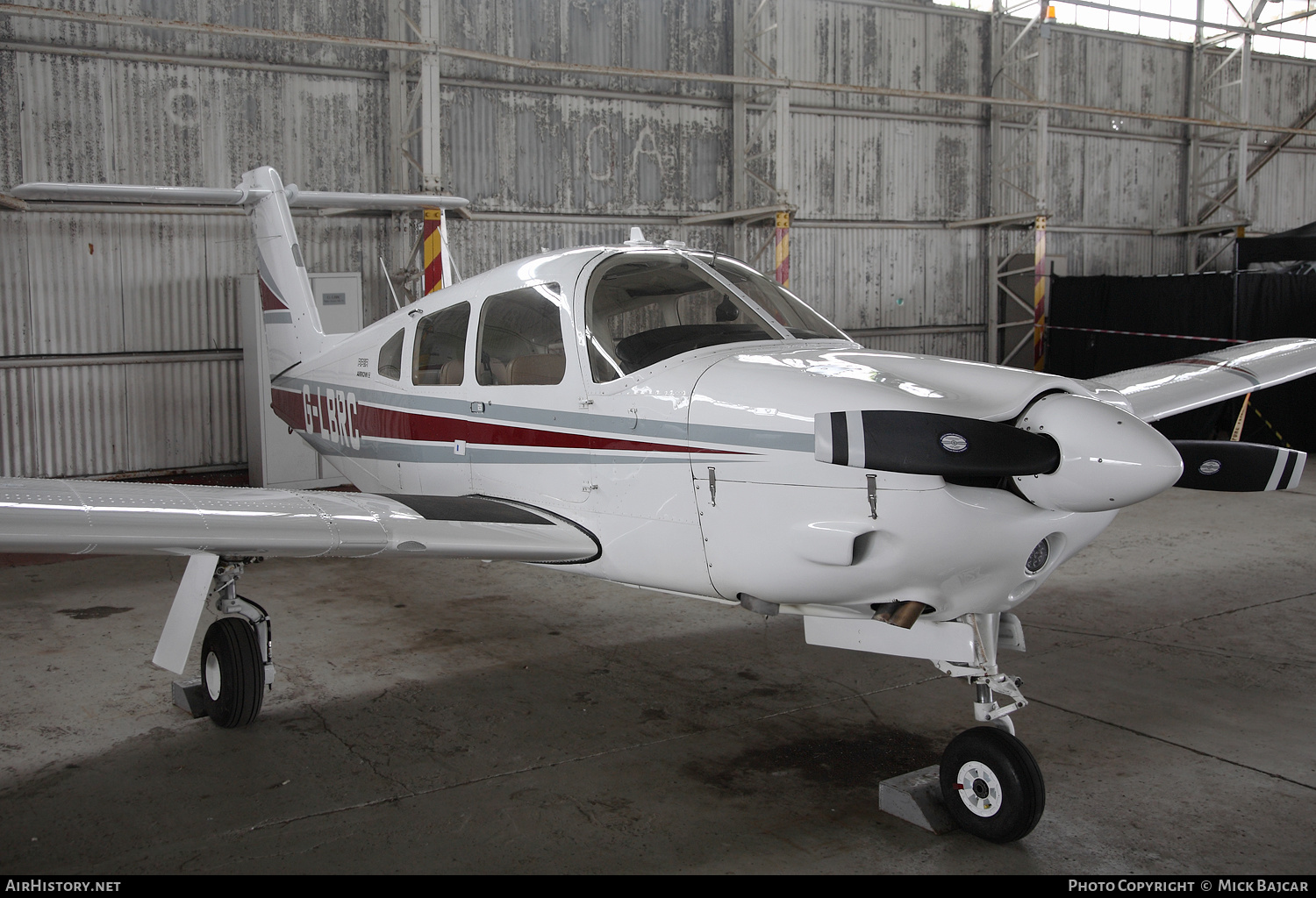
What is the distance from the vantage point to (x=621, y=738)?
4430mm

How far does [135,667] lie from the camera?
539 centimetres

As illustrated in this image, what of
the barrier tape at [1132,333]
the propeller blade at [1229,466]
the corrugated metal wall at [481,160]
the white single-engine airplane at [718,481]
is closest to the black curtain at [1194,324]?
the barrier tape at [1132,333]

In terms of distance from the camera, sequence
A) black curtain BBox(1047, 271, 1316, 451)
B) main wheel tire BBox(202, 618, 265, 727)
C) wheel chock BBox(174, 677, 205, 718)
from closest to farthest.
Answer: main wheel tire BBox(202, 618, 265, 727)
wheel chock BBox(174, 677, 205, 718)
black curtain BBox(1047, 271, 1316, 451)

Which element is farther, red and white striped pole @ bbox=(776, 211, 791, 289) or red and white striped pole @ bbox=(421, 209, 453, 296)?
red and white striped pole @ bbox=(776, 211, 791, 289)

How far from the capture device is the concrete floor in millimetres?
3451

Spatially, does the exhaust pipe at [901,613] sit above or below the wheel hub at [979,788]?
above

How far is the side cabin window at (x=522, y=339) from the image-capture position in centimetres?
459

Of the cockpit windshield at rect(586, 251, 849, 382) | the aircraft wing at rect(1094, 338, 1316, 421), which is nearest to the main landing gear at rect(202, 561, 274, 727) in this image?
the cockpit windshield at rect(586, 251, 849, 382)

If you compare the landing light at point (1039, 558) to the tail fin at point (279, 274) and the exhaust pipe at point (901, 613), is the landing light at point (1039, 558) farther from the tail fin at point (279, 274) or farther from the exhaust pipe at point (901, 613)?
the tail fin at point (279, 274)

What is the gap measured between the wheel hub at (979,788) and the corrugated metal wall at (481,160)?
8.90m

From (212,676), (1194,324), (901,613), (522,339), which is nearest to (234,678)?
(212,676)

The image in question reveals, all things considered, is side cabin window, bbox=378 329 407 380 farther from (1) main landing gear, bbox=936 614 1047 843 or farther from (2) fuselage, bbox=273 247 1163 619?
(1) main landing gear, bbox=936 614 1047 843
